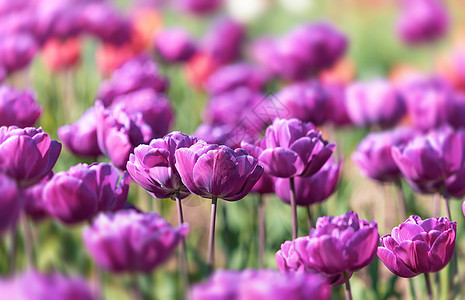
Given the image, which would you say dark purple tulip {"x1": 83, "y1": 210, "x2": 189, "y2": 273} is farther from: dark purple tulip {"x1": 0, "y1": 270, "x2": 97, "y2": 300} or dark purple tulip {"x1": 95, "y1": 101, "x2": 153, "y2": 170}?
dark purple tulip {"x1": 95, "y1": 101, "x2": 153, "y2": 170}

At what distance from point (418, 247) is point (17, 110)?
1.93 ft

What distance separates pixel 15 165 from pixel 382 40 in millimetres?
3362

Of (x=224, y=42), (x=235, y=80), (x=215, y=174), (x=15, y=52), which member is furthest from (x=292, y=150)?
(x=224, y=42)

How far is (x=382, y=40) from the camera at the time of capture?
379 centimetres

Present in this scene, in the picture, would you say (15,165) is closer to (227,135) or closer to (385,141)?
(227,135)

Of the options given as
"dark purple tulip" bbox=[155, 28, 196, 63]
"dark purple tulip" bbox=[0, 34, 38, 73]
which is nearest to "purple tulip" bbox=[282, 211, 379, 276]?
"dark purple tulip" bbox=[0, 34, 38, 73]

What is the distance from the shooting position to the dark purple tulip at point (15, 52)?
5.15 ft

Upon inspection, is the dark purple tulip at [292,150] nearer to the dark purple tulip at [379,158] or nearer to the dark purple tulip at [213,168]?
the dark purple tulip at [213,168]

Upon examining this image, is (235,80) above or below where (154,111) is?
above

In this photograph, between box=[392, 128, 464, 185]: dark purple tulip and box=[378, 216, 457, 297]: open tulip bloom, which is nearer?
box=[378, 216, 457, 297]: open tulip bloom

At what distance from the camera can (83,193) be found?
0.68m

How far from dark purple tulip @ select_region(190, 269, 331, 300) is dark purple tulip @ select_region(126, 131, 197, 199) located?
0.26m

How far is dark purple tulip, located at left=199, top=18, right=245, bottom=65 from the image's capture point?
238 cm

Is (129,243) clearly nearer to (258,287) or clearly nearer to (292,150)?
(258,287)
